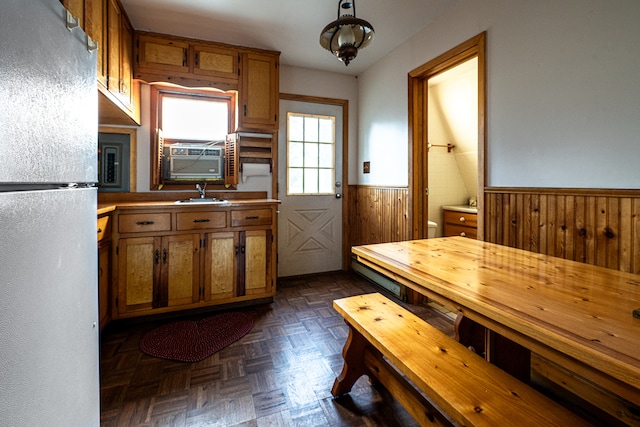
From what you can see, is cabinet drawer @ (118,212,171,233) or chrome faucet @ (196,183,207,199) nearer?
cabinet drawer @ (118,212,171,233)

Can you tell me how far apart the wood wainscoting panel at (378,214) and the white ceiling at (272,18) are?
1.49 meters

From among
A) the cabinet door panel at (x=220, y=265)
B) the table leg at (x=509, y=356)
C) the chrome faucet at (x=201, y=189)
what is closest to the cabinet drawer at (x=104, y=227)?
the cabinet door panel at (x=220, y=265)

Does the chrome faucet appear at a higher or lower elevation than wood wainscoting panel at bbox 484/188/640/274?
higher

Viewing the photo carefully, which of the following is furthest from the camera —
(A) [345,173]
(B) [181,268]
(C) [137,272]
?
(A) [345,173]

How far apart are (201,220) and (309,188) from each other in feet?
4.95

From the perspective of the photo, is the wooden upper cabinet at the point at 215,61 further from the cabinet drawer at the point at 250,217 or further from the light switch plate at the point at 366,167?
the light switch plate at the point at 366,167

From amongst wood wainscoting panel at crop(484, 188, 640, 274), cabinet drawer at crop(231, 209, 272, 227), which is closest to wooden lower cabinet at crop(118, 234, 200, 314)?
cabinet drawer at crop(231, 209, 272, 227)

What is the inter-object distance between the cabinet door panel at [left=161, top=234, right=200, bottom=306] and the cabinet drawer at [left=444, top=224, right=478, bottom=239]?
10.5ft

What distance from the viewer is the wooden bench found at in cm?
84

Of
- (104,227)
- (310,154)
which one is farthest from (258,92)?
(104,227)

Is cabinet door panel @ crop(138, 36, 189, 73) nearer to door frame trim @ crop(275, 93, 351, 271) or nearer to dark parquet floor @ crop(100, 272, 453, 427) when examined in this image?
door frame trim @ crop(275, 93, 351, 271)

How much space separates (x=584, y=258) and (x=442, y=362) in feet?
3.69

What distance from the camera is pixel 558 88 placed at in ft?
5.51

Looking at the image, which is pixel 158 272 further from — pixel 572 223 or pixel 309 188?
pixel 572 223
